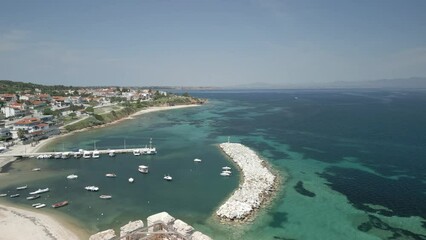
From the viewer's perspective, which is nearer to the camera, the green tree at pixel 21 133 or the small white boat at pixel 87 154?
the small white boat at pixel 87 154

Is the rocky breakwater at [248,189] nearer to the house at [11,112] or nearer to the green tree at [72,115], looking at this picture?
the green tree at [72,115]

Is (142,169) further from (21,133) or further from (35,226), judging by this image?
(21,133)

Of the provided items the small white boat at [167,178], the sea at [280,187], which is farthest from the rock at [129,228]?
the small white boat at [167,178]

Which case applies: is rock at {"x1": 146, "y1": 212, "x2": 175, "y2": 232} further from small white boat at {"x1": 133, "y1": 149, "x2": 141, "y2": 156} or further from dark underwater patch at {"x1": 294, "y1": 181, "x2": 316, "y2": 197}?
small white boat at {"x1": 133, "y1": 149, "x2": 141, "y2": 156}

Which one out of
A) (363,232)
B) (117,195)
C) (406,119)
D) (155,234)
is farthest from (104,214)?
(406,119)

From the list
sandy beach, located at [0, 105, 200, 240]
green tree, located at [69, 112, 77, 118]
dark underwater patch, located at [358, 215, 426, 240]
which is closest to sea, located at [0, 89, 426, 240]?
dark underwater patch, located at [358, 215, 426, 240]

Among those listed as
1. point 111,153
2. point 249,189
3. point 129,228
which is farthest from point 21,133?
point 129,228
